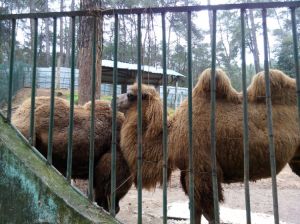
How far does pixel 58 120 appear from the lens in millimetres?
4961

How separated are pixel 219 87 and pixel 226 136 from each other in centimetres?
57

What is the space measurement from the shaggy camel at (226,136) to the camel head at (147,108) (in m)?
0.07

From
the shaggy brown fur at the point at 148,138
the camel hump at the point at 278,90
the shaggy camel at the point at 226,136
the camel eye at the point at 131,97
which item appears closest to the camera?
the shaggy camel at the point at 226,136

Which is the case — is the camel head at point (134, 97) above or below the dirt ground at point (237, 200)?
above

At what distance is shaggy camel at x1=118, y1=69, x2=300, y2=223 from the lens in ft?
12.8

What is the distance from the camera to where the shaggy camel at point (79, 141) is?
15.9 feet

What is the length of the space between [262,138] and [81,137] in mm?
2334

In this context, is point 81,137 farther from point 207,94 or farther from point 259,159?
point 259,159

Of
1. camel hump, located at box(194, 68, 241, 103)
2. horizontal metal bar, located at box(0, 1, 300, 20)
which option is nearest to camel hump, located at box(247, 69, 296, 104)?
camel hump, located at box(194, 68, 241, 103)

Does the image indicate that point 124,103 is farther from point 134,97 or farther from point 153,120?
point 153,120

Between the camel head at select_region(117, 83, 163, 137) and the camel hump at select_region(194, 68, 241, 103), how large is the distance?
58 centimetres

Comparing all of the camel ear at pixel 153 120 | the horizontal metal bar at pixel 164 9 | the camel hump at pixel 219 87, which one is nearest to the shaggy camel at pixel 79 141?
the camel ear at pixel 153 120

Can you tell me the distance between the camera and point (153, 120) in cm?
445

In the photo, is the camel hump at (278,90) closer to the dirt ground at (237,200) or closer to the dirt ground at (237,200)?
the dirt ground at (237,200)
